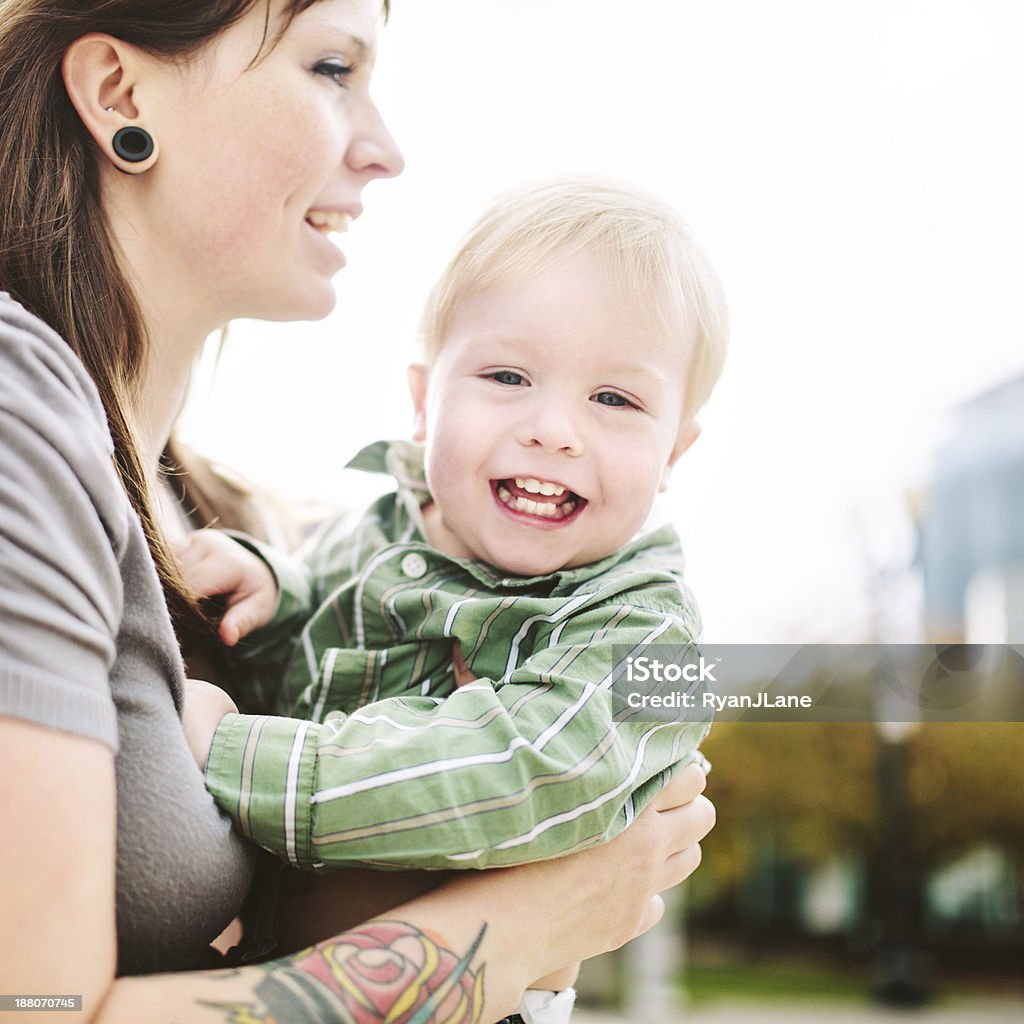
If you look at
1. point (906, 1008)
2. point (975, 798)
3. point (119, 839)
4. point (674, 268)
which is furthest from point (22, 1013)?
point (975, 798)

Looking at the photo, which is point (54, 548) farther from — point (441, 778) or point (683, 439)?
point (683, 439)

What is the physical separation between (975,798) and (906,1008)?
15.7ft

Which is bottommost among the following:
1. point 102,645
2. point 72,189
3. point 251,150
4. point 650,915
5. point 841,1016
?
point 650,915

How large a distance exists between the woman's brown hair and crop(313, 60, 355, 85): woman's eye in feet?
0.27

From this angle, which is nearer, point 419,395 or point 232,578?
point 232,578

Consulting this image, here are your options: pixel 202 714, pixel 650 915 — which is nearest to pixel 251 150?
pixel 202 714

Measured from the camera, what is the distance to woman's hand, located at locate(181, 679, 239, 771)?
1308 mm

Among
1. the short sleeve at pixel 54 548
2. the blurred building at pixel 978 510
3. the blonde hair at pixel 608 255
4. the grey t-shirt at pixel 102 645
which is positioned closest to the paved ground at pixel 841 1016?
the blurred building at pixel 978 510

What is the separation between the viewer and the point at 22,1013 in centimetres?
97

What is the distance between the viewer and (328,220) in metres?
1.86

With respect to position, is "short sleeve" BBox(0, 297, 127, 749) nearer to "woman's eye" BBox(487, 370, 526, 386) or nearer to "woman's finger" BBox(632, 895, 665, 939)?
"woman's eye" BBox(487, 370, 526, 386)

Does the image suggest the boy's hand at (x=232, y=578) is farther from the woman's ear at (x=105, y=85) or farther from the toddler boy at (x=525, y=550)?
the woman's ear at (x=105, y=85)

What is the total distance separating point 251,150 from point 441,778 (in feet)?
3.13

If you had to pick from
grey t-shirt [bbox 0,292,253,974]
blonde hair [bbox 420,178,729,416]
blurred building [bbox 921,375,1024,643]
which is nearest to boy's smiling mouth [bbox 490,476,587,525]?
blonde hair [bbox 420,178,729,416]
